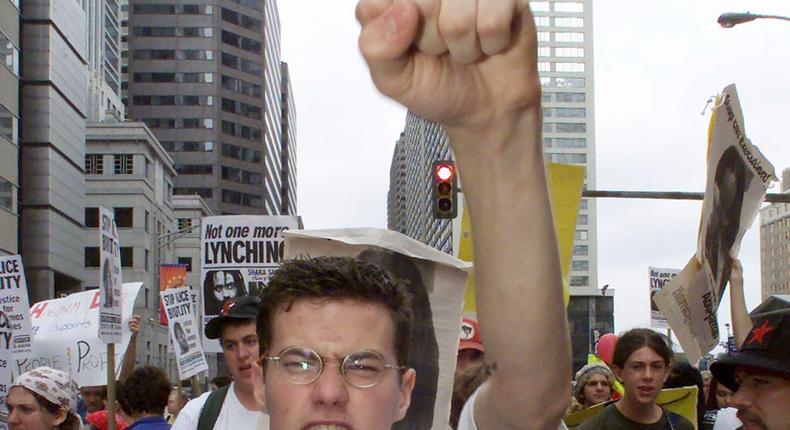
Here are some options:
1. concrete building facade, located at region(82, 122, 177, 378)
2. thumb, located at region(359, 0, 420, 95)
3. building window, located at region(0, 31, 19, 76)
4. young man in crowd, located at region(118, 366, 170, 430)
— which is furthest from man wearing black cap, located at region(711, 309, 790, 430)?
concrete building facade, located at region(82, 122, 177, 378)

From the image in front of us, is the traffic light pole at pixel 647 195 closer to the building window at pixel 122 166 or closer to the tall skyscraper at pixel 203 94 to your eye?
the building window at pixel 122 166

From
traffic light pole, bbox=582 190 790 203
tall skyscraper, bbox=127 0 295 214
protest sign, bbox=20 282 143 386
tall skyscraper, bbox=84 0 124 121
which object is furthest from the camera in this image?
tall skyscraper, bbox=127 0 295 214

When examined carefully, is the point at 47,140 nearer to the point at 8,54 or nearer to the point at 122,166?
the point at 8,54

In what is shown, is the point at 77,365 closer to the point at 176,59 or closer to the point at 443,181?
the point at 443,181

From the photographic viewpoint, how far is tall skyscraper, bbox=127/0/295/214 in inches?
4862

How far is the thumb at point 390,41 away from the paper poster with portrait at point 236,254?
7.67 meters

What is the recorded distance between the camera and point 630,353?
19.5 feet

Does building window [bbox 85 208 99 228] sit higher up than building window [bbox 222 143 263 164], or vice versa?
building window [bbox 222 143 263 164]

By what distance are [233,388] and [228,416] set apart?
16cm

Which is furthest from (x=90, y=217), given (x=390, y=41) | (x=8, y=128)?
(x=390, y=41)

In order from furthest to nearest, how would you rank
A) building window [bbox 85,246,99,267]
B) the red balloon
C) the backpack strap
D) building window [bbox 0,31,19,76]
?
building window [bbox 85,246,99,267]
building window [bbox 0,31,19,76]
the red balloon
the backpack strap

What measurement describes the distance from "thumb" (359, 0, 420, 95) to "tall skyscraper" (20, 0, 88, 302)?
50.0 meters

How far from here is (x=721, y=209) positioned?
5.21 m

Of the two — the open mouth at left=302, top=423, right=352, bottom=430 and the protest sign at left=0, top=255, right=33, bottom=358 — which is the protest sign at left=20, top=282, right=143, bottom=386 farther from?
the open mouth at left=302, top=423, right=352, bottom=430
